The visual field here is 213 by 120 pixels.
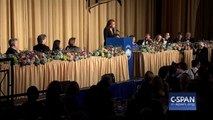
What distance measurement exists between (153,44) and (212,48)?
3.08 meters

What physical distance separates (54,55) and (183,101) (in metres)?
5.07

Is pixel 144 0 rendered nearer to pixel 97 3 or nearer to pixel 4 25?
pixel 97 3

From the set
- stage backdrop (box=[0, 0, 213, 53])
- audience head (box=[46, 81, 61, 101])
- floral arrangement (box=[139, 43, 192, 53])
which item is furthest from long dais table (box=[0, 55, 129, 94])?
stage backdrop (box=[0, 0, 213, 53])

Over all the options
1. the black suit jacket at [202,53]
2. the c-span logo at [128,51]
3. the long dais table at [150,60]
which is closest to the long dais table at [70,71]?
the c-span logo at [128,51]

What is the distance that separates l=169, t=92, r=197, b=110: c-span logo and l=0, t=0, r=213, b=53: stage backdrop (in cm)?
937

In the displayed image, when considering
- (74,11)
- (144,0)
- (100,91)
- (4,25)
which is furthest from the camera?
(144,0)

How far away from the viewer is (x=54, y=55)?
970 cm

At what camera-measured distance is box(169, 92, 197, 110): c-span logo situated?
16.6 feet

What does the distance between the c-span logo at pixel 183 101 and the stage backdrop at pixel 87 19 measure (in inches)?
369

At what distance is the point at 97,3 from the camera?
55.3 ft

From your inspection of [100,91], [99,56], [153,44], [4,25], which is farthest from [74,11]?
[100,91]

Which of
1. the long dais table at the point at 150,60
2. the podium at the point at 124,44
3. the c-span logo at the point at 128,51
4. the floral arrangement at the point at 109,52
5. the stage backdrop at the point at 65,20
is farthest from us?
the stage backdrop at the point at 65,20

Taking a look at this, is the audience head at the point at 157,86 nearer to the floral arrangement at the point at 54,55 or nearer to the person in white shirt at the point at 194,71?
the person in white shirt at the point at 194,71

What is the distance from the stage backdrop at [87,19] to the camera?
1420 cm
